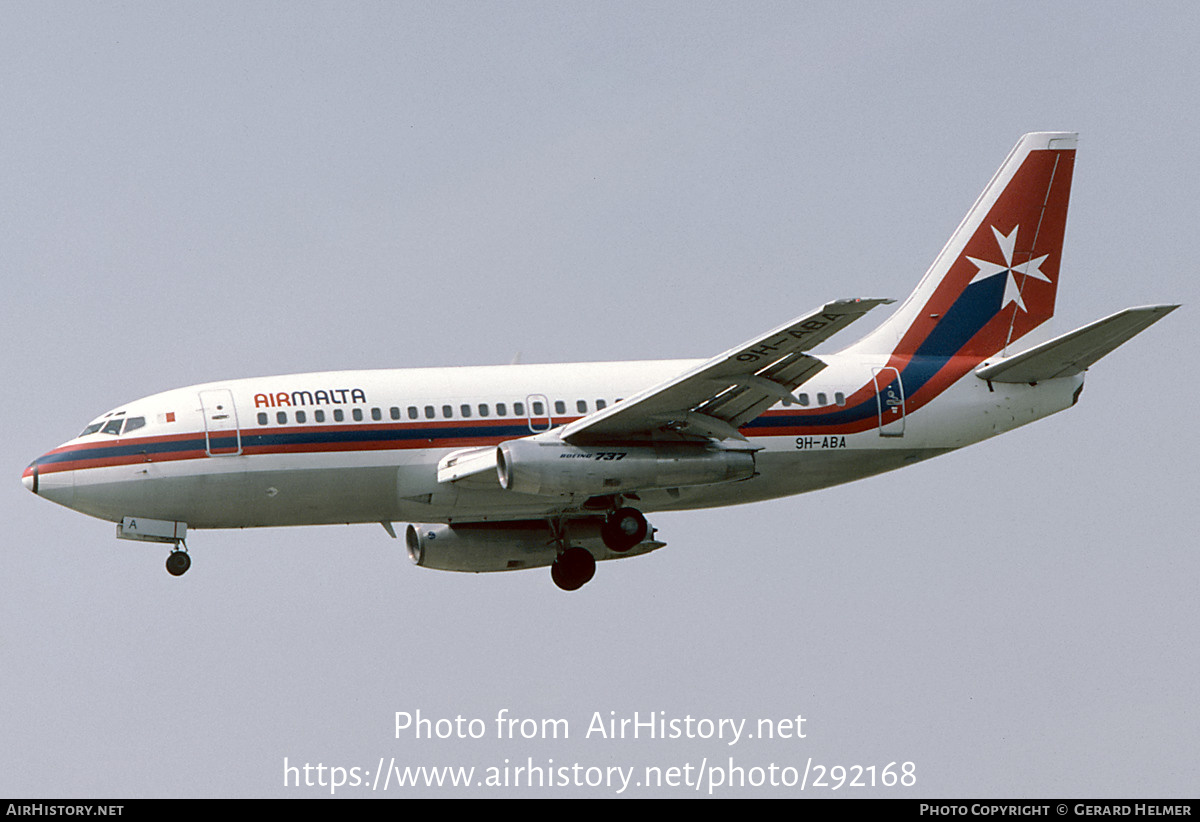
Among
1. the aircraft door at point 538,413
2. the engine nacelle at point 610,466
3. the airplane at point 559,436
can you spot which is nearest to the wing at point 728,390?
the airplane at point 559,436

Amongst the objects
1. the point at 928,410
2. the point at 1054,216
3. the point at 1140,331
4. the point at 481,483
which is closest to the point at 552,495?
the point at 481,483

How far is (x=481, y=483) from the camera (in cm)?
3288

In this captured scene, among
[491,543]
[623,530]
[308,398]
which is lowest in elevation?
[491,543]

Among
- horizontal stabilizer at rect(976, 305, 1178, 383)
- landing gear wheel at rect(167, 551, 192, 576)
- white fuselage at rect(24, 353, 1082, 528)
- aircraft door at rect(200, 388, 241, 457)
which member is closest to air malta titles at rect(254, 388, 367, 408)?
white fuselage at rect(24, 353, 1082, 528)

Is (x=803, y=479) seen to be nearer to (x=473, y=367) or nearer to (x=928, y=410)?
(x=928, y=410)

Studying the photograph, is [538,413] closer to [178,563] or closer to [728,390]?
[728,390]

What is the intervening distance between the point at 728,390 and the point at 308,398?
865 cm

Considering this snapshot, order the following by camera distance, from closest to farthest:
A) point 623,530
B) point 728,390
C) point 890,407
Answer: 1. point 728,390
2. point 623,530
3. point 890,407

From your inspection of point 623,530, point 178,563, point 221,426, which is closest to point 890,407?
point 623,530

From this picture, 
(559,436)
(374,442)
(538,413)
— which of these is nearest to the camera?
(559,436)

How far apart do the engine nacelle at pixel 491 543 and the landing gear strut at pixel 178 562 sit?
19.1ft

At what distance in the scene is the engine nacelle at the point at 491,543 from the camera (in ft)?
123

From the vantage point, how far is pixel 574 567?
37.3 m

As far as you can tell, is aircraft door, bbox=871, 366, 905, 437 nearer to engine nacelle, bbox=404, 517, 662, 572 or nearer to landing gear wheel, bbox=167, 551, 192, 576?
engine nacelle, bbox=404, 517, 662, 572
